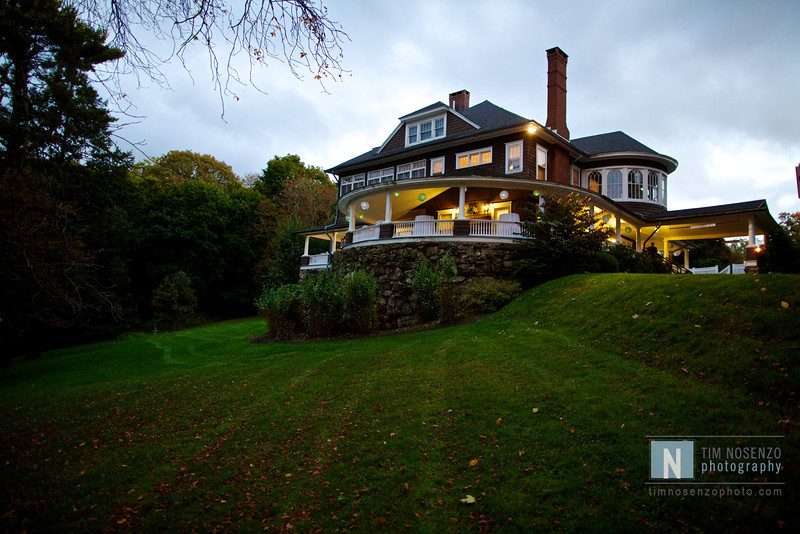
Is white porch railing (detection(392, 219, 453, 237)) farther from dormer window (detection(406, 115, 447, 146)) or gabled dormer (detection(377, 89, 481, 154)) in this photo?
dormer window (detection(406, 115, 447, 146))

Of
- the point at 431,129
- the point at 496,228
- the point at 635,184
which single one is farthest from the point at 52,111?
the point at 635,184

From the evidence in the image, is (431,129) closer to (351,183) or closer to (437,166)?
(437,166)

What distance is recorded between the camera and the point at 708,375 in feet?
20.2

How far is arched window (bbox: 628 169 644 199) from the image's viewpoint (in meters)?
26.0

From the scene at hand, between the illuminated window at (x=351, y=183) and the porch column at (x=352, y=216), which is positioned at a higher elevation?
the illuminated window at (x=351, y=183)

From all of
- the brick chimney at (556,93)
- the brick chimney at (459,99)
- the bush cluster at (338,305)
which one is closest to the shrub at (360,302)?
the bush cluster at (338,305)

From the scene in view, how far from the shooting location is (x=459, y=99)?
1148 inches

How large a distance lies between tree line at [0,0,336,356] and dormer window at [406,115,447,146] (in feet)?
45.1

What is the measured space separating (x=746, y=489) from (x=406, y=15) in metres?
5.61

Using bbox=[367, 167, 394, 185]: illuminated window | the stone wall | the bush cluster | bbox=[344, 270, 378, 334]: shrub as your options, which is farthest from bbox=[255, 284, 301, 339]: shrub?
bbox=[367, 167, 394, 185]: illuminated window

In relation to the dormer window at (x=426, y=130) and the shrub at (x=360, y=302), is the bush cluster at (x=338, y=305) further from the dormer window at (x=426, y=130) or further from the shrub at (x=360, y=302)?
the dormer window at (x=426, y=130)

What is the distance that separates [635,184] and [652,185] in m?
1.31

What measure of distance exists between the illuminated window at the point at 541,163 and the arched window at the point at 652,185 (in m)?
8.57

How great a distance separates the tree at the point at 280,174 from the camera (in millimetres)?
49312
